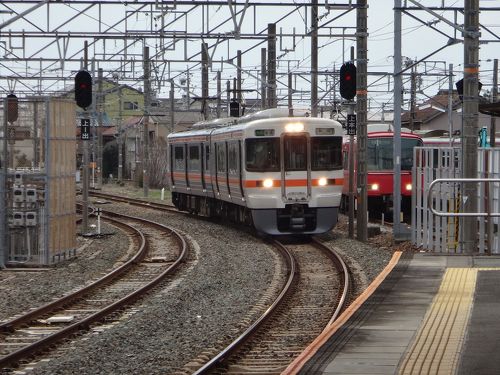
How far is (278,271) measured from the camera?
18.0m

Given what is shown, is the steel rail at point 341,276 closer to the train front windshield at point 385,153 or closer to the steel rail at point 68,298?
the steel rail at point 68,298

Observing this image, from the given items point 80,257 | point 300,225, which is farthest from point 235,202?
point 80,257

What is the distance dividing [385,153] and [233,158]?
27.6ft

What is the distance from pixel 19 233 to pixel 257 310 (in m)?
6.30

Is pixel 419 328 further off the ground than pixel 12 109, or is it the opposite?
pixel 12 109

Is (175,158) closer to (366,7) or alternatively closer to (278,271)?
(366,7)

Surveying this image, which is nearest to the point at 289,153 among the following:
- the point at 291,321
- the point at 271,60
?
the point at 271,60

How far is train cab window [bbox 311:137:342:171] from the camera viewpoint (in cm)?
2294

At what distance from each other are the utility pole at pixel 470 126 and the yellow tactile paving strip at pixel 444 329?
15.3 ft

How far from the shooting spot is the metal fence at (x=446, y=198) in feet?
63.3

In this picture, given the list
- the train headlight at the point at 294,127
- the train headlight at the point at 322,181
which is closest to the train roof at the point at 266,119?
the train headlight at the point at 294,127

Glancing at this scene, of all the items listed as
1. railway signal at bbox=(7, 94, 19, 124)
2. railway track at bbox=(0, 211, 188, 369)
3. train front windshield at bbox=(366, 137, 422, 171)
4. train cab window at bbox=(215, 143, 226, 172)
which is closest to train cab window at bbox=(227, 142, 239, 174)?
train cab window at bbox=(215, 143, 226, 172)

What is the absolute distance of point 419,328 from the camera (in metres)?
9.70

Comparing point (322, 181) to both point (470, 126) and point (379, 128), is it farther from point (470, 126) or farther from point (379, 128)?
point (379, 128)
